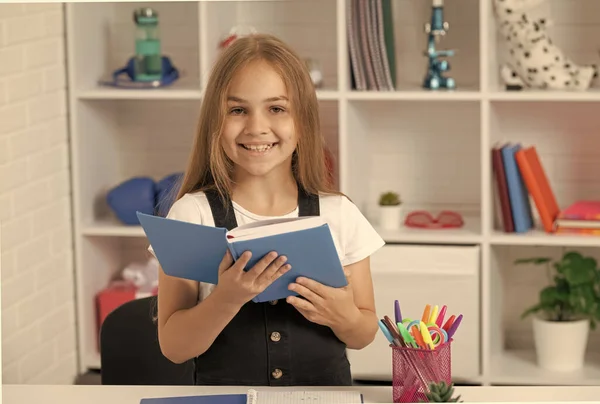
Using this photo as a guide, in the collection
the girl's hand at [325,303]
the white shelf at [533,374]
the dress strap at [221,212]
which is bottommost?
the white shelf at [533,374]

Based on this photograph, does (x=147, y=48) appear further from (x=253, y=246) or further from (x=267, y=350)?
(x=253, y=246)

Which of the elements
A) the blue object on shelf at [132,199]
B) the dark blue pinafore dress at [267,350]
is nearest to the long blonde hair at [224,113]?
the dark blue pinafore dress at [267,350]

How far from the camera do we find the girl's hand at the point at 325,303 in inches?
58.1

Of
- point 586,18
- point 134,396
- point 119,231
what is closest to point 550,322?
point 586,18

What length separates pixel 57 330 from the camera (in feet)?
10.4

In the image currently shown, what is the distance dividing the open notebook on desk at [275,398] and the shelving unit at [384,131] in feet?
5.60

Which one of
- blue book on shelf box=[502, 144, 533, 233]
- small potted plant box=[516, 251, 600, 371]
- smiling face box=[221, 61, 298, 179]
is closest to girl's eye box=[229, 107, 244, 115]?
smiling face box=[221, 61, 298, 179]

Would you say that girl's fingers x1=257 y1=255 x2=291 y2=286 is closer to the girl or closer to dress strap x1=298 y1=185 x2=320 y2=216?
the girl

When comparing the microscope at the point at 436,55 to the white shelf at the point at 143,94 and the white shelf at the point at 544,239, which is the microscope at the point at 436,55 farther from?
the white shelf at the point at 143,94

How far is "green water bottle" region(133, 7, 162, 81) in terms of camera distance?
3.14m

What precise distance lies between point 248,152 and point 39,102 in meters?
1.58

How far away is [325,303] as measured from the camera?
4.94ft

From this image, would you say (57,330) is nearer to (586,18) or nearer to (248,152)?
(248,152)

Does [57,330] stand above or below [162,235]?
below
